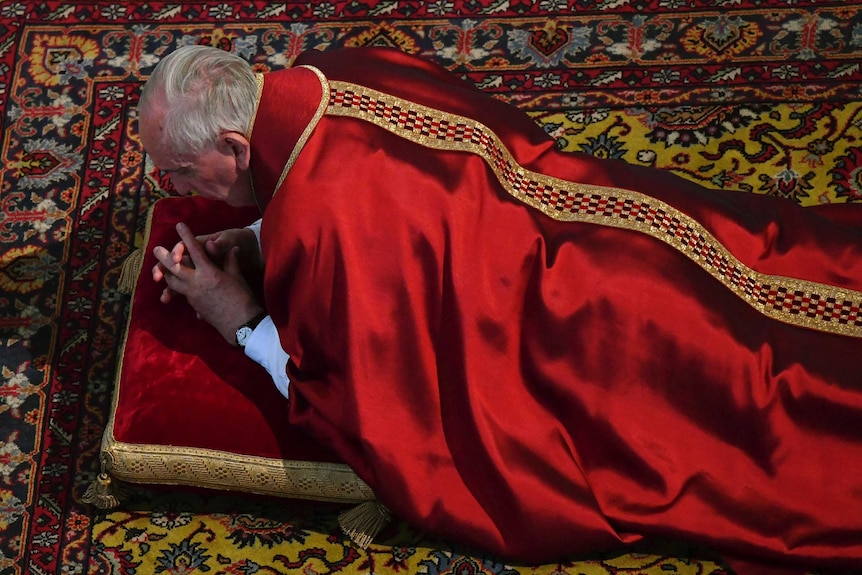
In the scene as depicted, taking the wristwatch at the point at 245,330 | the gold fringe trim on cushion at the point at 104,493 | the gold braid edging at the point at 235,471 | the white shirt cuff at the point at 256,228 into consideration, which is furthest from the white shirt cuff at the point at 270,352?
the gold fringe trim on cushion at the point at 104,493

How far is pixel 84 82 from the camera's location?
4.22 meters

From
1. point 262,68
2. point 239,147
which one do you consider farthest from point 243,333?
point 262,68

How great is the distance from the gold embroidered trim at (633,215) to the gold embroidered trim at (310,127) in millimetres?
41

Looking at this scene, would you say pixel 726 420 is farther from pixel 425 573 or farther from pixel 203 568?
pixel 203 568

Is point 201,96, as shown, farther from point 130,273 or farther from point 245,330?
point 130,273

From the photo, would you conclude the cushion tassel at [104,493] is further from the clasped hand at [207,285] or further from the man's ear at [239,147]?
the man's ear at [239,147]

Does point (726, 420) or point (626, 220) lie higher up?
point (626, 220)

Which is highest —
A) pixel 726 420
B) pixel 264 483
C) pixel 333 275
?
pixel 333 275

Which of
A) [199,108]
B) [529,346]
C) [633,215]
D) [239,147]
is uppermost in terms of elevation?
[199,108]

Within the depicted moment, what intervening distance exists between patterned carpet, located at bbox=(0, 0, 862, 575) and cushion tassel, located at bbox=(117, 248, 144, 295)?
0.18m

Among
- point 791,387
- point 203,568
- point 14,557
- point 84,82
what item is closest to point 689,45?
point 791,387

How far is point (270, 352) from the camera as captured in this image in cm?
310

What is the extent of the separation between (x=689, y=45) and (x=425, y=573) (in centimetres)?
212

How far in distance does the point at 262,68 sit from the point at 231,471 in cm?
168
